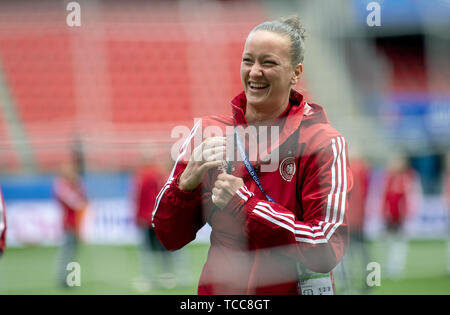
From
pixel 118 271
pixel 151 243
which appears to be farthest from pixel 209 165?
pixel 118 271

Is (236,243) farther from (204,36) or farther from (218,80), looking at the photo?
(204,36)

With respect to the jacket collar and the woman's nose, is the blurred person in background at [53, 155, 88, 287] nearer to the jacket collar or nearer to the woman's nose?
the jacket collar

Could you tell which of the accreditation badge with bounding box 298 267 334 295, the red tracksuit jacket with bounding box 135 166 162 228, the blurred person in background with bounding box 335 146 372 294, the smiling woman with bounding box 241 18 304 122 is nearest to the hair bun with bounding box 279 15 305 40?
the smiling woman with bounding box 241 18 304 122

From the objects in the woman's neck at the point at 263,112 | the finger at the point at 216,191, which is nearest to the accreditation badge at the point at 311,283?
the finger at the point at 216,191

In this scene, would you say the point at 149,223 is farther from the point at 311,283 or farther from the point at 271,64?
the point at 271,64

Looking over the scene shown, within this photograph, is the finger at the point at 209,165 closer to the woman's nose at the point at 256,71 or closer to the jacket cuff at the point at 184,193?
the jacket cuff at the point at 184,193

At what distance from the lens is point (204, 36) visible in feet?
40.6

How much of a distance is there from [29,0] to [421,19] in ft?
26.1

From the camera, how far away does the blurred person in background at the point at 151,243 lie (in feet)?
22.2

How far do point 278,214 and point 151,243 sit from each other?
5.35 m

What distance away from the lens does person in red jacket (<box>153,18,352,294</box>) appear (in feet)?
6.07

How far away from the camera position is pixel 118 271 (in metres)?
7.55

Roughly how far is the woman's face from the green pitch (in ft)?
10.9

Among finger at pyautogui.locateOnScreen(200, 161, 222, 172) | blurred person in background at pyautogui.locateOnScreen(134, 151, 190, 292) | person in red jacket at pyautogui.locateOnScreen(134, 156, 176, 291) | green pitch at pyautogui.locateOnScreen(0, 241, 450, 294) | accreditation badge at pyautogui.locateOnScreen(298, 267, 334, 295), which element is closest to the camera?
finger at pyautogui.locateOnScreen(200, 161, 222, 172)
